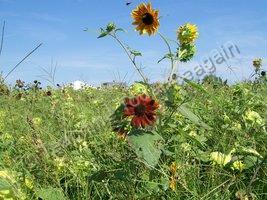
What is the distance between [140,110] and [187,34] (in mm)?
810

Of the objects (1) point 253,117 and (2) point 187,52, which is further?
(1) point 253,117

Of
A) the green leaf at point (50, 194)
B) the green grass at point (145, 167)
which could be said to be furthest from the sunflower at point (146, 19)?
the green leaf at point (50, 194)

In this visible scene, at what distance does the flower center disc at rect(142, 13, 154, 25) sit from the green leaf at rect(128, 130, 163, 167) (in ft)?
2.88

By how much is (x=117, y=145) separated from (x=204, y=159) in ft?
2.42

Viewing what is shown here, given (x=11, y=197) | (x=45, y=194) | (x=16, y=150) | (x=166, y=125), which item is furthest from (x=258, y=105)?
(x=11, y=197)

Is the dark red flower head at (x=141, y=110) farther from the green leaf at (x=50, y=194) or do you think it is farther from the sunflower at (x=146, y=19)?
the sunflower at (x=146, y=19)

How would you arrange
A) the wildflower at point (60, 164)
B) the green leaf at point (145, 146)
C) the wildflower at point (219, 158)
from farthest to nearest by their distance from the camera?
the wildflower at point (60, 164) < the wildflower at point (219, 158) < the green leaf at point (145, 146)

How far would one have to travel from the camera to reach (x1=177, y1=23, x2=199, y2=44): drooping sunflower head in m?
2.68

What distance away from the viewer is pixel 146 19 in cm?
276

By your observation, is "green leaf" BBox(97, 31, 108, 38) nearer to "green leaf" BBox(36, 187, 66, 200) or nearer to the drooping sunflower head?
the drooping sunflower head

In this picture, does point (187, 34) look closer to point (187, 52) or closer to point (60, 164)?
point (187, 52)

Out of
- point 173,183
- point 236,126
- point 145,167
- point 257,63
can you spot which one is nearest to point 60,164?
point 145,167

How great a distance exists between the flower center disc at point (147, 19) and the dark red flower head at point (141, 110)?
2.46 feet

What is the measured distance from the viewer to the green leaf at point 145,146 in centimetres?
198
